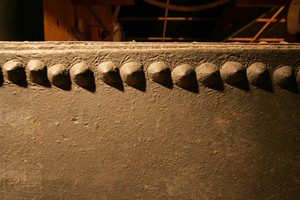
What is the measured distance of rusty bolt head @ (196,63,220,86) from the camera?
21.3 inches

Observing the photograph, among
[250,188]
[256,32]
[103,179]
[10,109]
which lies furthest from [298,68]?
[256,32]

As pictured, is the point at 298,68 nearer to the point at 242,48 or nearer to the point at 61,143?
the point at 242,48

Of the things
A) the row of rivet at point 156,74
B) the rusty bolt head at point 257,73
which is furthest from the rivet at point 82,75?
the rusty bolt head at point 257,73

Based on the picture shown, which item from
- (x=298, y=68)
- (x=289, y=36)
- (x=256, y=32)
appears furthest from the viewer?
(x=256, y=32)

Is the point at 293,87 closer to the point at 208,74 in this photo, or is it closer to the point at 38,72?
the point at 208,74

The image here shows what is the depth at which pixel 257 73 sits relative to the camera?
533 millimetres

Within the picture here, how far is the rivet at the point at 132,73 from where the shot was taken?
544 millimetres

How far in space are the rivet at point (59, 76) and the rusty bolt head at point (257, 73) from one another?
612mm

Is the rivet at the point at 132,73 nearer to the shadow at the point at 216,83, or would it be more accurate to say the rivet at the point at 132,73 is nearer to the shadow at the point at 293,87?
the shadow at the point at 216,83

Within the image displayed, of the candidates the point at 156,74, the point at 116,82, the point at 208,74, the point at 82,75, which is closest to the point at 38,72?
the point at 82,75

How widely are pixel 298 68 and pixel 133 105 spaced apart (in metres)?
0.56

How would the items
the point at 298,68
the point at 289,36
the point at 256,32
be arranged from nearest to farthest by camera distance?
1. the point at 298,68
2. the point at 289,36
3. the point at 256,32

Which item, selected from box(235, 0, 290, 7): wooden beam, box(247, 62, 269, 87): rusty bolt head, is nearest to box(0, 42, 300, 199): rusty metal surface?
box(247, 62, 269, 87): rusty bolt head

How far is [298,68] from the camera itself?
0.55 metres
